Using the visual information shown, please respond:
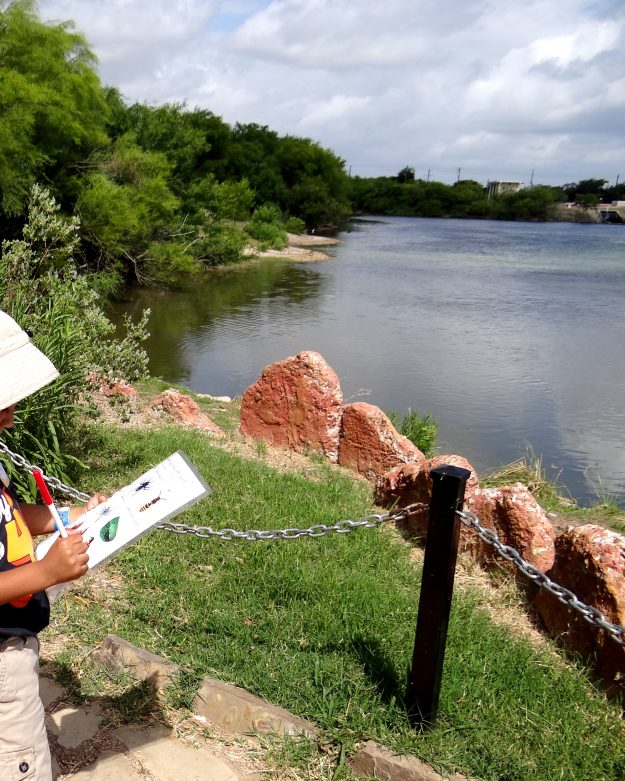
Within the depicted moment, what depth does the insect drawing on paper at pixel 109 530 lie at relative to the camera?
235 centimetres

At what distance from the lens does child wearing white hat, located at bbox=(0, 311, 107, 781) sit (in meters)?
2.10

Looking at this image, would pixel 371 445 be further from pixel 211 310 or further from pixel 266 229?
pixel 266 229

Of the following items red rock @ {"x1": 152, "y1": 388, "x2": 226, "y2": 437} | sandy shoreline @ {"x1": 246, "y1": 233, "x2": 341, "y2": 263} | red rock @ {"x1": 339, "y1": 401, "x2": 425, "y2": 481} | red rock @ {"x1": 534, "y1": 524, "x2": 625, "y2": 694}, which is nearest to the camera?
red rock @ {"x1": 534, "y1": 524, "x2": 625, "y2": 694}

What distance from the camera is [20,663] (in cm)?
214

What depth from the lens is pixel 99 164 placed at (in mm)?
21031

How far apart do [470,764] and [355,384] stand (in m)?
10.3

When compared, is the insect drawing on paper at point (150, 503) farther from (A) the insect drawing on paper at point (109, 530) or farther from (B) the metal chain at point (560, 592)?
(B) the metal chain at point (560, 592)

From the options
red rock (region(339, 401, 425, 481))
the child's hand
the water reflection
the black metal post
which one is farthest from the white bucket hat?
the water reflection

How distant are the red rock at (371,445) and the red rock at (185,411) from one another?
1288 mm

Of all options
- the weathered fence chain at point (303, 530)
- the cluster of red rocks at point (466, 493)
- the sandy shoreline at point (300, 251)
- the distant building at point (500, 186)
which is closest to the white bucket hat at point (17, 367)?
the weathered fence chain at point (303, 530)

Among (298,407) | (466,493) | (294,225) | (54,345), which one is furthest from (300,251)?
(466,493)

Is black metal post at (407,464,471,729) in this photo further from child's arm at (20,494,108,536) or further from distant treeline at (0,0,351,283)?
distant treeline at (0,0,351,283)

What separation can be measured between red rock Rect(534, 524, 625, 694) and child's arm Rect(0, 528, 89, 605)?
2.33 meters

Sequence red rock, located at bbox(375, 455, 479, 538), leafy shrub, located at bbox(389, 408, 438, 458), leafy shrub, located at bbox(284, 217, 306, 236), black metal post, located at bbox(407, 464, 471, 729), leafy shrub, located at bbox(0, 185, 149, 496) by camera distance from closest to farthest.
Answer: black metal post, located at bbox(407, 464, 471, 729) → leafy shrub, located at bbox(0, 185, 149, 496) → red rock, located at bbox(375, 455, 479, 538) → leafy shrub, located at bbox(389, 408, 438, 458) → leafy shrub, located at bbox(284, 217, 306, 236)
